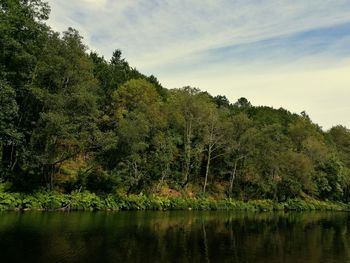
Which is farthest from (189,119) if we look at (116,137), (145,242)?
(145,242)

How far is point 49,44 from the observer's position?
4525cm

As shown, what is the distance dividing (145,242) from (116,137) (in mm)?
23575

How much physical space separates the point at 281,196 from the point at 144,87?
35.2 metres

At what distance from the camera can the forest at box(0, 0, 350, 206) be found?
4338 cm

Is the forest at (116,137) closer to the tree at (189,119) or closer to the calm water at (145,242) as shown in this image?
the tree at (189,119)

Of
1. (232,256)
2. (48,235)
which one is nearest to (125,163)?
(48,235)

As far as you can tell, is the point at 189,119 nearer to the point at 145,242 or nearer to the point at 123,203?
the point at 123,203

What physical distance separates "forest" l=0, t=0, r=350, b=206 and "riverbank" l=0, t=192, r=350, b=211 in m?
2.12

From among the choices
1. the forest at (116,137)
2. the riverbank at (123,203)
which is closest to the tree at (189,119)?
the forest at (116,137)

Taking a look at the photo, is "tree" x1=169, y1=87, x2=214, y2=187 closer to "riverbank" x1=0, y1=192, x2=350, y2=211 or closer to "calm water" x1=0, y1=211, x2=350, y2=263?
"riverbank" x1=0, y1=192, x2=350, y2=211

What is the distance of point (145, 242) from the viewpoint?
2611 cm

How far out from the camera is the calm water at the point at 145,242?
2098cm

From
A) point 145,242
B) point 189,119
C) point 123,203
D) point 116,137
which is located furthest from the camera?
point 189,119

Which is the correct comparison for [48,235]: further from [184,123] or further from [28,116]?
[184,123]
